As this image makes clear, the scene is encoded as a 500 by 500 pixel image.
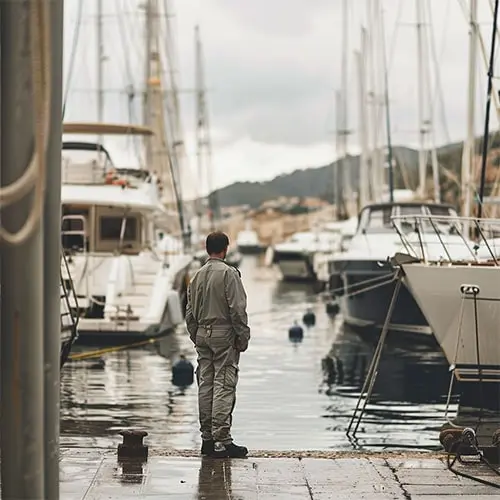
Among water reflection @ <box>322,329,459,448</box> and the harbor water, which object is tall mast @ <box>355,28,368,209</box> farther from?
water reflection @ <box>322,329,459,448</box>

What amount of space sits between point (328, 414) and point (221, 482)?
21.4 feet

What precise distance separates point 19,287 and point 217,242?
168 inches

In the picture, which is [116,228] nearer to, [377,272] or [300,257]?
[377,272]

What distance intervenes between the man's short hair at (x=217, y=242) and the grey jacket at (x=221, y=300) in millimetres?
84

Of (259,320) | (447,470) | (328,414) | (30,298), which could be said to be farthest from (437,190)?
(30,298)

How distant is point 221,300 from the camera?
8438 mm

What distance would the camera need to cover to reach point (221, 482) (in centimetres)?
759

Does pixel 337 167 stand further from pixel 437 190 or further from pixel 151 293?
pixel 151 293

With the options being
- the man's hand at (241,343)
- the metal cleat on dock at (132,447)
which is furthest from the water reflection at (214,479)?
the man's hand at (241,343)

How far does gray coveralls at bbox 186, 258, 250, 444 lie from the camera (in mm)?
8406

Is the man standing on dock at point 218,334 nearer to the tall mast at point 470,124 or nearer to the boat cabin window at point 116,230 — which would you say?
the tall mast at point 470,124

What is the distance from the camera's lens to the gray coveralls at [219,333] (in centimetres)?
841

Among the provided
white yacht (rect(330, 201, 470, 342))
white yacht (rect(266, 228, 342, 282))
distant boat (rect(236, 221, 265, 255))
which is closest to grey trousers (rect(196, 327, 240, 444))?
white yacht (rect(330, 201, 470, 342))

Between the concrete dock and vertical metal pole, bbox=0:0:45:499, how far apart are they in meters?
2.68
